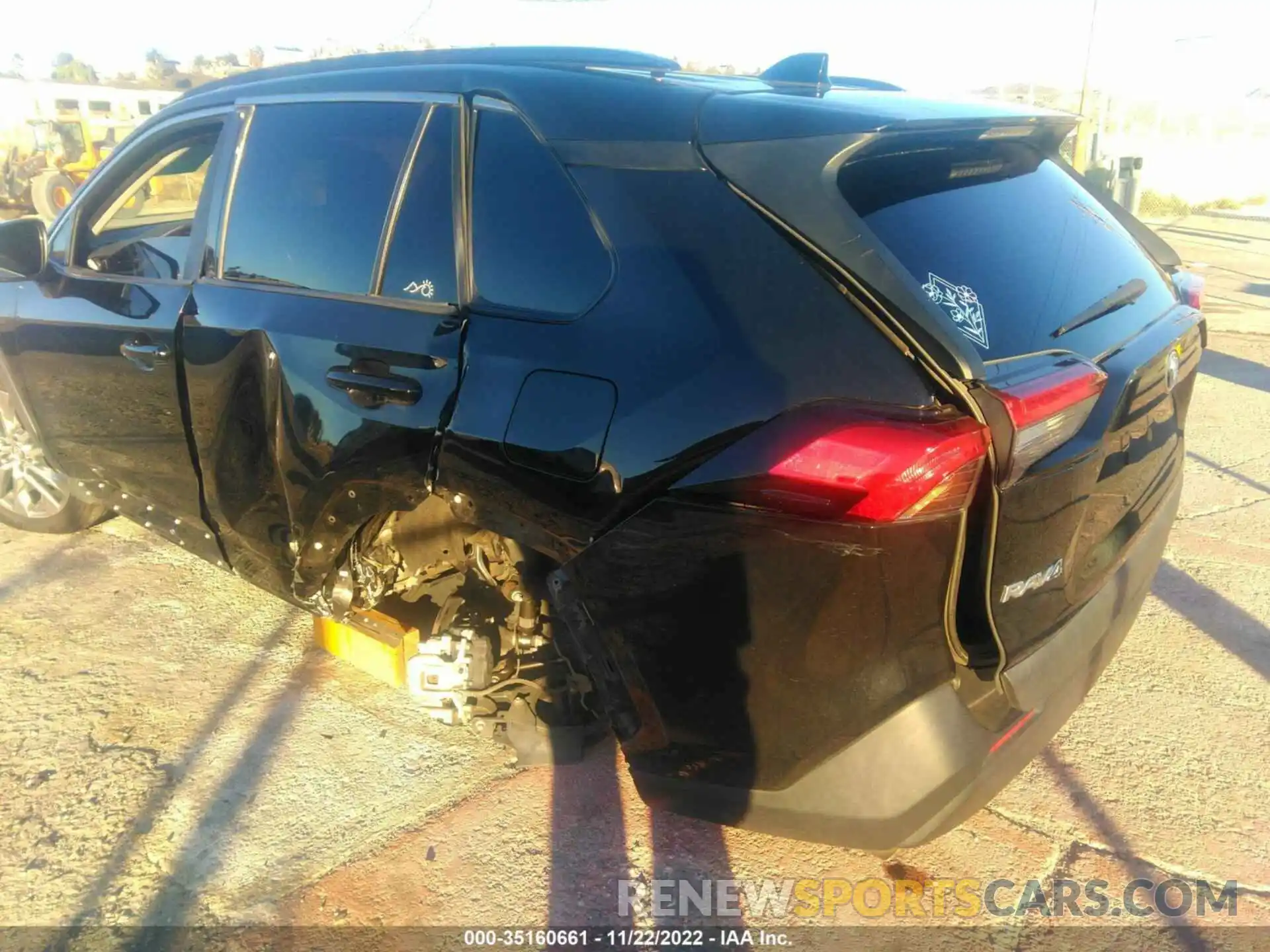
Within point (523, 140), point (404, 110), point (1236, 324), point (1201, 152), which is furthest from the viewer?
point (1201, 152)

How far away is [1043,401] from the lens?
179 cm

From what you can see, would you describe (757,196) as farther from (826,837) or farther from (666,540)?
(826,837)

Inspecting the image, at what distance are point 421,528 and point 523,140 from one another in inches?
44.5

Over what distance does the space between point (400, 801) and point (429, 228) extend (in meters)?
1.62

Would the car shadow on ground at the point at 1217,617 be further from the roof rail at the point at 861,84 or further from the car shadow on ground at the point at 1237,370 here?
the car shadow on ground at the point at 1237,370

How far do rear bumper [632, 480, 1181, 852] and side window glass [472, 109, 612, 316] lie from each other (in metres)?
1.11

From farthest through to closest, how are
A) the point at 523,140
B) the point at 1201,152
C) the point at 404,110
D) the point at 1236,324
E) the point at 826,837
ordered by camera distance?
the point at 1201,152, the point at 1236,324, the point at 404,110, the point at 523,140, the point at 826,837

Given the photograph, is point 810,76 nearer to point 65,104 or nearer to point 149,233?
point 149,233

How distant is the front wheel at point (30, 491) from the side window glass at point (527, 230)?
9.41 ft

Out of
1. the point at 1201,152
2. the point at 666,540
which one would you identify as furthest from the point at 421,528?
the point at 1201,152

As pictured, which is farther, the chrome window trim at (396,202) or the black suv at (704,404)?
the chrome window trim at (396,202)

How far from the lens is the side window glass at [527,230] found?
6.88ft

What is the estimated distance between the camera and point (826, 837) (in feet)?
6.68
